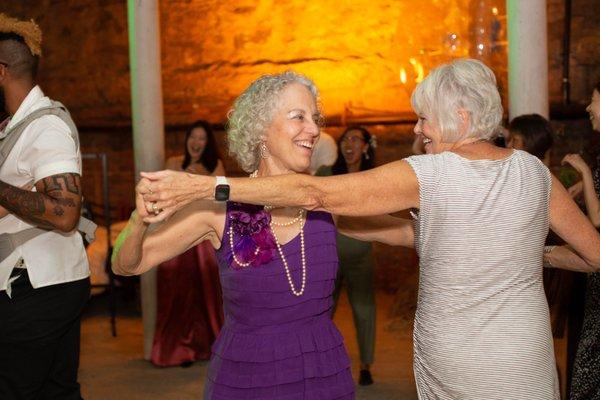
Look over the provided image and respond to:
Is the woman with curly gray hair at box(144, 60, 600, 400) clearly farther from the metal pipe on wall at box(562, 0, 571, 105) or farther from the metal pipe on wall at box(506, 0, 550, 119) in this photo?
the metal pipe on wall at box(562, 0, 571, 105)

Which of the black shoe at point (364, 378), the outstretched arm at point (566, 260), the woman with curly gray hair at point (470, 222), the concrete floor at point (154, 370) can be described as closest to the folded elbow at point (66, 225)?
the woman with curly gray hair at point (470, 222)

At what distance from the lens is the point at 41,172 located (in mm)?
2975

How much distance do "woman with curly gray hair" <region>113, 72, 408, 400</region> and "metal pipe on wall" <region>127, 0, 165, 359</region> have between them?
333 cm

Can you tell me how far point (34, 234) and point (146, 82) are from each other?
2.88 metres

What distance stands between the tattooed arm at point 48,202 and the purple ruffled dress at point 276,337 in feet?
2.15

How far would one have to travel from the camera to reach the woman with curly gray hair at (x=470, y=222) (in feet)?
7.20

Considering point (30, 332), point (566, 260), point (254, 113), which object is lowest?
point (30, 332)

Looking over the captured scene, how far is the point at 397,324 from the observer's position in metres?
7.12

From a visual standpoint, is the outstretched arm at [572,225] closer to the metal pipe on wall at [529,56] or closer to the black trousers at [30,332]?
the black trousers at [30,332]

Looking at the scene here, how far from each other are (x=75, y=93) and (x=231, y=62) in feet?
6.57

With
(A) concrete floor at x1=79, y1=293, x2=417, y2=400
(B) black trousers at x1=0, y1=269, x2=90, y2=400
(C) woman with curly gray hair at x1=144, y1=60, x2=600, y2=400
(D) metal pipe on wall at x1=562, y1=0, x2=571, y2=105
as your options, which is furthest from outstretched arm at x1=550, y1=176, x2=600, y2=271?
A: (D) metal pipe on wall at x1=562, y1=0, x2=571, y2=105

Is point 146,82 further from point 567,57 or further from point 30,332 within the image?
point 567,57

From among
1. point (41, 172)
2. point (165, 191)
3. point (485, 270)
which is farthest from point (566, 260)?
point (41, 172)

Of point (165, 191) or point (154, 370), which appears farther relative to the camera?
point (154, 370)
